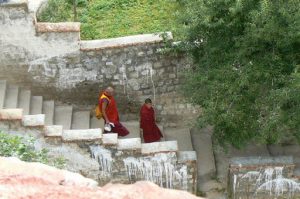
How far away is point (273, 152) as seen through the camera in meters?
12.6

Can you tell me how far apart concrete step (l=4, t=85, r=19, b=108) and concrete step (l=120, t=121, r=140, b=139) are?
2462 millimetres

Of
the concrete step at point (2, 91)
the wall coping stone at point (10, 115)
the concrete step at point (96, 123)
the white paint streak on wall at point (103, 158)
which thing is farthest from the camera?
the concrete step at point (96, 123)

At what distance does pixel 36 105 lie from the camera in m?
13.0

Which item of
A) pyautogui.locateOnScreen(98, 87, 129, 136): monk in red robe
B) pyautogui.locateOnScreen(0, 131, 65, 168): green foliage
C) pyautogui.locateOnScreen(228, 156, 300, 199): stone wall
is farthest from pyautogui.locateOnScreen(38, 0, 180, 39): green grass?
pyautogui.locateOnScreen(0, 131, 65, 168): green foliage

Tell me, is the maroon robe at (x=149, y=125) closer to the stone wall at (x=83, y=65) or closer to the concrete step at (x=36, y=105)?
the stone wall at (x=83, y=65)

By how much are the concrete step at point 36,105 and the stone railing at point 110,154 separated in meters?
1.71

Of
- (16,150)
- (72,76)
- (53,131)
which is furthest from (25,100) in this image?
(16,150)

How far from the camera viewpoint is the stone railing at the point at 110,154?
11078 mm

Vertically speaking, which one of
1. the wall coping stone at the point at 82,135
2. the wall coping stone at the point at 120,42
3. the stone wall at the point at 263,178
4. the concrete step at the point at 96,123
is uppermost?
the wall coping stone at the point at 120,42

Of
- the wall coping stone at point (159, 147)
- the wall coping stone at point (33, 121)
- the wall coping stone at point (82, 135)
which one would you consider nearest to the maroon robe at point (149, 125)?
the wall coping stone at point (159, 147)

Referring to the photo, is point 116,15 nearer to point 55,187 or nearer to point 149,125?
point 149,125

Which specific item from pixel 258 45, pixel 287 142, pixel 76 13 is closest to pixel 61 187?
pixel 258 45

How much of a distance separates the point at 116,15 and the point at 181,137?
13.0 ft

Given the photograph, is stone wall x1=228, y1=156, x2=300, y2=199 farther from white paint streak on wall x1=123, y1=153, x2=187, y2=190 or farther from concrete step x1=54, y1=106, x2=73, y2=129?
concrete step x1=54, y1=106, x2=73, y2=129
